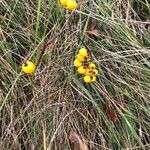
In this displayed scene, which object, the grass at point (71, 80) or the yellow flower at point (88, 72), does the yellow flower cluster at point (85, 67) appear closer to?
the yellow flower at point (88, 72)

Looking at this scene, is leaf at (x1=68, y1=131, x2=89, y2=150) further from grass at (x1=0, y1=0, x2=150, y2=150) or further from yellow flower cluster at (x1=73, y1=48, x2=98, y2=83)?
yellow flower cluster at (x1=73, y1=48, x2=98, y2=83)

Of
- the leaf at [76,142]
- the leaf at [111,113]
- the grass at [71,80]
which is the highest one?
the grass at [71,80]

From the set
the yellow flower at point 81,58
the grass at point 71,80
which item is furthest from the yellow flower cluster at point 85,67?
the grass at point 71,80

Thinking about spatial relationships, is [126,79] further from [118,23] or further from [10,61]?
[10,61]

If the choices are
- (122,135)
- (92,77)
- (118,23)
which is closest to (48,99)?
(92,77)

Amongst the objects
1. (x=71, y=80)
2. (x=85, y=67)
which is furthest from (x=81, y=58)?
(x=71, y=80)

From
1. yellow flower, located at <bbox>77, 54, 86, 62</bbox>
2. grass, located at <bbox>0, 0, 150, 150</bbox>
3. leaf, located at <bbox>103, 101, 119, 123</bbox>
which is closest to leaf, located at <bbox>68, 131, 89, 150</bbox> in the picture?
grass, located at <bbox>0, 0, 150, 150</bbox>
